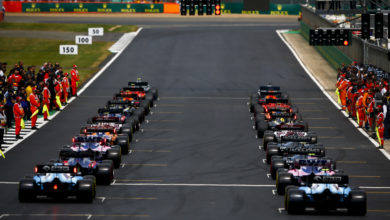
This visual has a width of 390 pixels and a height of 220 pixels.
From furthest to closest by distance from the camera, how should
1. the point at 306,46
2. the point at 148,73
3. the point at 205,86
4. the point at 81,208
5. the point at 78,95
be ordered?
the point at 306,46 < the point at 148,73 < the point at 205,86 < the point at 78,95 < the point at 81,208

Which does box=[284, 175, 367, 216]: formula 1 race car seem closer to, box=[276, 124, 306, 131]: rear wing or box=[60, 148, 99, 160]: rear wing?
box=[60, 148, 99, 160]: rear wing

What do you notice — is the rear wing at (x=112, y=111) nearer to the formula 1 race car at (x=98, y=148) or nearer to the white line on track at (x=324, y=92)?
the formula 1 race car at (x=98, y=148)

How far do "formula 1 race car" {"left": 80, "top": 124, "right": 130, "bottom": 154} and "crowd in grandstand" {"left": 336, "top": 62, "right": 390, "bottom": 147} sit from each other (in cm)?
1060

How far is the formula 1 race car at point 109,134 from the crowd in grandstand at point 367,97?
10596 millimetres

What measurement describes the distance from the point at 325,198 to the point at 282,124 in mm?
12124

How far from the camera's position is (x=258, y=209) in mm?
26609

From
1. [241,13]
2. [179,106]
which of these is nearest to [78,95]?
[179,106]

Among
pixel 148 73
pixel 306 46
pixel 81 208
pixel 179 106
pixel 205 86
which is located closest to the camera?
pixel 81 208

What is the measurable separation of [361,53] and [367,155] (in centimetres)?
2225

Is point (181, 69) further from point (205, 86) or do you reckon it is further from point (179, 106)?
point (179, 106)

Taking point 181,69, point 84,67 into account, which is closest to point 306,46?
point 181,69

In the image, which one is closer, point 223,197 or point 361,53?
point 223,197

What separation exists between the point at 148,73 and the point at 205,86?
6576mm

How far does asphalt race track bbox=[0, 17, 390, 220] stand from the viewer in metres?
26.8
